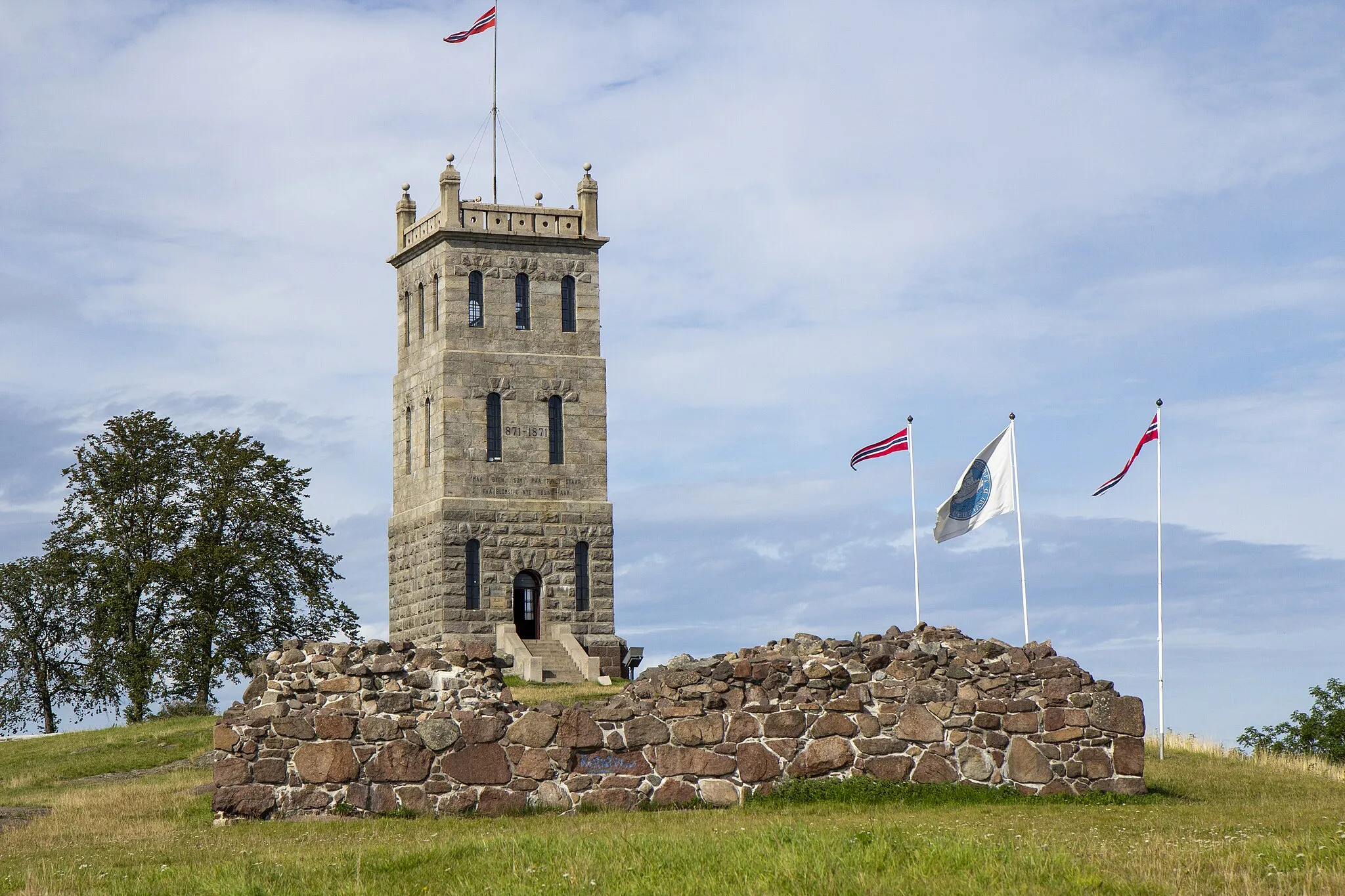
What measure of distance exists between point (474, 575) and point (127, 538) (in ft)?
30.4

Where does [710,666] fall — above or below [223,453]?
below

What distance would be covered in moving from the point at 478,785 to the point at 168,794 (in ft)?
21.6

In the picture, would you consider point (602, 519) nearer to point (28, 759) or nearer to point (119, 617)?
point (119, 617)

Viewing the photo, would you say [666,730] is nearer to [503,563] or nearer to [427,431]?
[503,563]

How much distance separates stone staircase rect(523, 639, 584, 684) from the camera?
4425 cm

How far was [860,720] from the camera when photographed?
21.9 m

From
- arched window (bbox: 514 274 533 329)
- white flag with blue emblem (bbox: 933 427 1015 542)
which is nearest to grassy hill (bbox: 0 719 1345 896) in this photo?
white flag with blue emblem (bbox: 933 427 1015 542)

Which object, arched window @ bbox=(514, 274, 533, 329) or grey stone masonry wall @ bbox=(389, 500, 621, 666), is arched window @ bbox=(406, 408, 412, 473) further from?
arched window @ bbox=(514, 274, 533, 329)

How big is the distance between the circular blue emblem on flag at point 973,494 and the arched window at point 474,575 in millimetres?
18959

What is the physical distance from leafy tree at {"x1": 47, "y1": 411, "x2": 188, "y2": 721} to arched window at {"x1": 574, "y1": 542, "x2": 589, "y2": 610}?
1057 centimetres

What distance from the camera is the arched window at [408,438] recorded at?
4878 cm

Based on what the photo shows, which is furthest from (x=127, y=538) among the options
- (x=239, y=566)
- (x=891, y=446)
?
(x=891, y=446)

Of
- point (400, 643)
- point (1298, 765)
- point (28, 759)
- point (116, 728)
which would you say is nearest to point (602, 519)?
point (116, 728)

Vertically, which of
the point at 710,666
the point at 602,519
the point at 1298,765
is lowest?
the point at 1298,765
